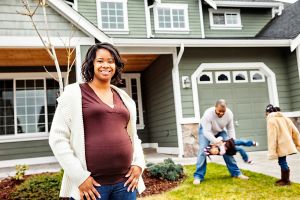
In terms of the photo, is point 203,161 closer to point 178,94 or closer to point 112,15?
point 178,94

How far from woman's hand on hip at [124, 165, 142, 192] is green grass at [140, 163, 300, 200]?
10.1 feet

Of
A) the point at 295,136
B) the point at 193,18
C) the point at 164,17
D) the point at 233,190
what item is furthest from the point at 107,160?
the point at 193,18

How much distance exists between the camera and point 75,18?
27.9ft

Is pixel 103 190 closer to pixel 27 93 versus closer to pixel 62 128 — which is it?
pixel 62 128

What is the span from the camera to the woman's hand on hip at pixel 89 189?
183 cm

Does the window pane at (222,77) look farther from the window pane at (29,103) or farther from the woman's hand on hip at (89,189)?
the woman's hand on hip at (89,189)

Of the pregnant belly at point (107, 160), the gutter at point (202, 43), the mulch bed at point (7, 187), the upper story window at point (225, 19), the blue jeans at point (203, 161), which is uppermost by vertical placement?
the upper story window at point (225, 19)

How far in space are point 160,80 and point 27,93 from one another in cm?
438

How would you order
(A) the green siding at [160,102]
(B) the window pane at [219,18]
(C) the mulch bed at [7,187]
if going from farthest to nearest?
(B) the window pane at [219,18] → (A) the green siding at [160,102] → (C) the mulch bed at [7,187]

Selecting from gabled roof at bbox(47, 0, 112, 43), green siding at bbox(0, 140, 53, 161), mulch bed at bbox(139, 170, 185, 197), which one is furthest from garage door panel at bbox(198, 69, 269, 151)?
green siding at bbox(0, 140, 53, 161)

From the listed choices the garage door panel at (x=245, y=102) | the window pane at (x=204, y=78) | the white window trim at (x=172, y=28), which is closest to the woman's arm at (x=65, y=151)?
the garage door panel at (x=245, y=102)

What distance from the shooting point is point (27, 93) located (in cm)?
1077

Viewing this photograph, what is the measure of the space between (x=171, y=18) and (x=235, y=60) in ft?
11.1

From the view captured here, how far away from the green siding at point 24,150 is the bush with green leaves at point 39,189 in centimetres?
539
